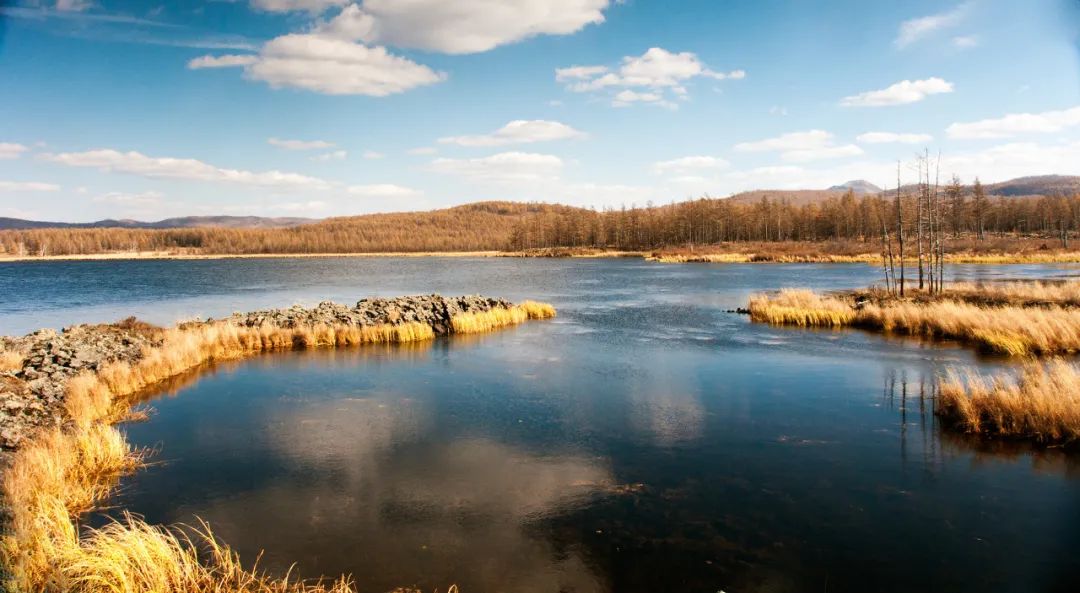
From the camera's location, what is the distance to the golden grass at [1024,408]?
40.8ft

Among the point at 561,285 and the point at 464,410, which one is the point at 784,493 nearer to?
the point at 464,410

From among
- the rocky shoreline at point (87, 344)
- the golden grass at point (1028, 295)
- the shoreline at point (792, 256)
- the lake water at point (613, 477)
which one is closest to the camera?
the lake water at point (613, 477)

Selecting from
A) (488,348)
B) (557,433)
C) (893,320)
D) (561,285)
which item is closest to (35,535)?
(557,433)

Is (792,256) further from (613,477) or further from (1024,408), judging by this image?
(613,477)

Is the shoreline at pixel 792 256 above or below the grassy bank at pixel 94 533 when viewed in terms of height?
above

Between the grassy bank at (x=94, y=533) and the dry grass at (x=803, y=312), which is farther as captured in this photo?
the dry grass at (x=803, y=312)

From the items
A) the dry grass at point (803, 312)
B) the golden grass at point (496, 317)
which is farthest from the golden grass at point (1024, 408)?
the golden grass at point (496, 317)

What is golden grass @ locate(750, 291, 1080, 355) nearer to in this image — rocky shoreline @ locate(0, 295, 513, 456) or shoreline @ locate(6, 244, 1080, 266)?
rocky shoreline @ locate(0, 295, 513, 456)

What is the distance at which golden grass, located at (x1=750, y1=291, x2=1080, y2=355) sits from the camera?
21.2m

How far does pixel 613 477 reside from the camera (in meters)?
11.2

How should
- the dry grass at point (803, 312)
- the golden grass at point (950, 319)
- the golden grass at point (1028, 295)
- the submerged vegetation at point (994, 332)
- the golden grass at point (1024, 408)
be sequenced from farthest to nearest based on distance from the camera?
1. the dry grass at point (803, 312)
2. the golden grass at point (1028, 295)
3. the golden grass at point (950, 319)
4. the submerged vegetation at point (994, 332)
5. the golden grass at point (1024, 408)

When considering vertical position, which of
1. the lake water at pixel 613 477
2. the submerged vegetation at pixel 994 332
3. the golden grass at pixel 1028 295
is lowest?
the lake water at pixel 613 477

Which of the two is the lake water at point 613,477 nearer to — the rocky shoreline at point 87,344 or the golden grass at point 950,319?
the golden grass at point 950,319

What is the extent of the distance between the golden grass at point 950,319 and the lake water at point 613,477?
77.9 inches
